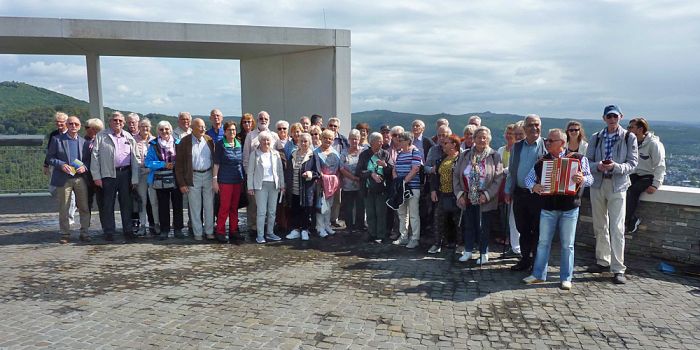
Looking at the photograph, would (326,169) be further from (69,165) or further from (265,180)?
(69,165)

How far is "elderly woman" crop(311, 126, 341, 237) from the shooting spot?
834 centimetres

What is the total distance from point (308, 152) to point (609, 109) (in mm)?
4375

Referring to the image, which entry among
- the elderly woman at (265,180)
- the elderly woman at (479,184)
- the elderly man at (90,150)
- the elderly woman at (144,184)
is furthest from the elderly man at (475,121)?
the elderly man at (90,150)

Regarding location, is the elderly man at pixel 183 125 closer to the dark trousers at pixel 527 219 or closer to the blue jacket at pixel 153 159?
the blue jacket at pixel 153 159

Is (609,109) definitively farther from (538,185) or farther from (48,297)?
(48,297)

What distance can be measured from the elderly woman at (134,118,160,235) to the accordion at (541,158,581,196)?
235 inches

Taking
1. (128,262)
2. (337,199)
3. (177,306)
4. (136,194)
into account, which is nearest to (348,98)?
(337,199)

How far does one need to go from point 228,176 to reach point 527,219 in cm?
453

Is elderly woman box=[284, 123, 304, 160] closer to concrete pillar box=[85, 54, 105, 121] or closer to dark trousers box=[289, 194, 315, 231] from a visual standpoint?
dark trousers box=[289, 194, 315, 231]

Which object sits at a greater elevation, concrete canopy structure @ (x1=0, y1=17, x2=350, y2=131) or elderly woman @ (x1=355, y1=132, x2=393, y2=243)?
concrete canopy structure @ (x1=0, y1=17, x2=350, y2=131)

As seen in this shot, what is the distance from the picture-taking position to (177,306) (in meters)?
5.38

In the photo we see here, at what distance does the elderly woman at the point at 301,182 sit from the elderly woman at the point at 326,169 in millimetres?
102

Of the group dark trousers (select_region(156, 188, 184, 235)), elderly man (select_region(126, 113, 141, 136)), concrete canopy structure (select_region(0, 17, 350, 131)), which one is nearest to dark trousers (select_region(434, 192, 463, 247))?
dark trousers (select_region(156, 188, 184, 235))

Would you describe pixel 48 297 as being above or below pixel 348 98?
below
